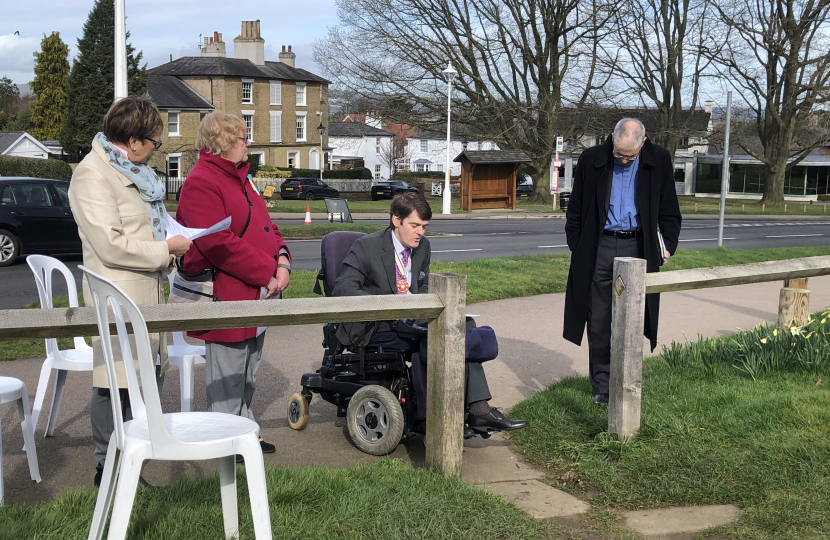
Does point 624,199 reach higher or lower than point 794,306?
higher

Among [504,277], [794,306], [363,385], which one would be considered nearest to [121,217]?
[363,385]

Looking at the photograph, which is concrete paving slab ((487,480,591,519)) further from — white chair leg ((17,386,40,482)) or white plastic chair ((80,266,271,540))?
white chair leg ((17,386,40,482))

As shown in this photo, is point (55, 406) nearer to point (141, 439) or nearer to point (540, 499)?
point (141, 439)

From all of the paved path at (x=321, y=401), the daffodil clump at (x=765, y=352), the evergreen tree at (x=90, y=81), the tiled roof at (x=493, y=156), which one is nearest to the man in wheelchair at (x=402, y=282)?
the paved path at (x=321, y=401)

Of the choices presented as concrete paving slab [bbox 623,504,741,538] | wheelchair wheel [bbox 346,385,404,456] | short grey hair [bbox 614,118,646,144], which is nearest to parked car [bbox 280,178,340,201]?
short grey hair [bbox 614,118,646,144]

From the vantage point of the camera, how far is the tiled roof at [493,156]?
3741 cm

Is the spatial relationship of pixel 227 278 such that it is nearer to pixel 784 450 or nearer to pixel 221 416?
pixel 221 416

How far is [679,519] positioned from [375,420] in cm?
181

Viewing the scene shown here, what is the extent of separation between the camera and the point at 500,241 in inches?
864

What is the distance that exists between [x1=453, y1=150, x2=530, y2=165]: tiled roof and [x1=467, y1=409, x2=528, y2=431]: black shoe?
3319 cm

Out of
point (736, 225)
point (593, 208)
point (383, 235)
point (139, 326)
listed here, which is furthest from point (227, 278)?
point (736, 225)

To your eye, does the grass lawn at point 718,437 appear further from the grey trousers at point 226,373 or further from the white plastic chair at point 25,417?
the white plastic chair at point 25,417

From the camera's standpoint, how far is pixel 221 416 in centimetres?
342

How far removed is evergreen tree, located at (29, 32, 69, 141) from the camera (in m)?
62.7
